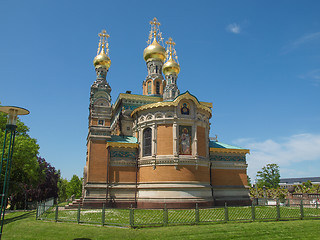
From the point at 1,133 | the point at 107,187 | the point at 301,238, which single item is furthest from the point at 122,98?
the point at 301,238

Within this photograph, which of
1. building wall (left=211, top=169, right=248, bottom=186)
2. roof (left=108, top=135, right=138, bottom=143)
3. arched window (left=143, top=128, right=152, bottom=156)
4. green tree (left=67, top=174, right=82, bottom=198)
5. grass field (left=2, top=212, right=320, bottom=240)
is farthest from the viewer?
green tree (left=67, top=174, right=82, bottom=198)

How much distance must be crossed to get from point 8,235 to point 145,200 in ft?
38.7

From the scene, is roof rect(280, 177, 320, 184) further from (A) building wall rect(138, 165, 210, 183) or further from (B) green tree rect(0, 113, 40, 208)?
(B) green tree rect(0, 113, 40, 208)

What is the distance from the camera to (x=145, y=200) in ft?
71.8

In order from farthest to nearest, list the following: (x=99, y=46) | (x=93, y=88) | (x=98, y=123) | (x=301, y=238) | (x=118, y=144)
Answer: (x=99, y=46), (x=93, y=88), (x=98, y=123), (x=118, y=144), (x=301, y=238)

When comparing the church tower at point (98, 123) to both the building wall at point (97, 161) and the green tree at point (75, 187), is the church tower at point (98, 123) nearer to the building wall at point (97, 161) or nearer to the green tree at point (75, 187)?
the building wall at point (97, 161)

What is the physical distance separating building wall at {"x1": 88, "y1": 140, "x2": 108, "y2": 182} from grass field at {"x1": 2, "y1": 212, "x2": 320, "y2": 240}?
9302 millimetres

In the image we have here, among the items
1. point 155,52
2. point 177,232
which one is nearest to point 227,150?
point 155,52

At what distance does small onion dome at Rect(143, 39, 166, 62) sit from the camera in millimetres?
31828

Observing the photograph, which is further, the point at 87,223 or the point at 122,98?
the point at 122,98

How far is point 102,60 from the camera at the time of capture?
94.6 ft

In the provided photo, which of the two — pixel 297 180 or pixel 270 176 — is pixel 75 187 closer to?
pixel 270 176

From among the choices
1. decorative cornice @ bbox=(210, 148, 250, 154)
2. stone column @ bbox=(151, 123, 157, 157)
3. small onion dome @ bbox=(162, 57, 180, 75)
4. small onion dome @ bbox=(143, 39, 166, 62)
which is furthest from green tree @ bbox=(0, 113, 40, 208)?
decorative cornice @ bbox=(210, 148, 250, 154)

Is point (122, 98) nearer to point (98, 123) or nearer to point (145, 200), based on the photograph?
point (98, 123)
